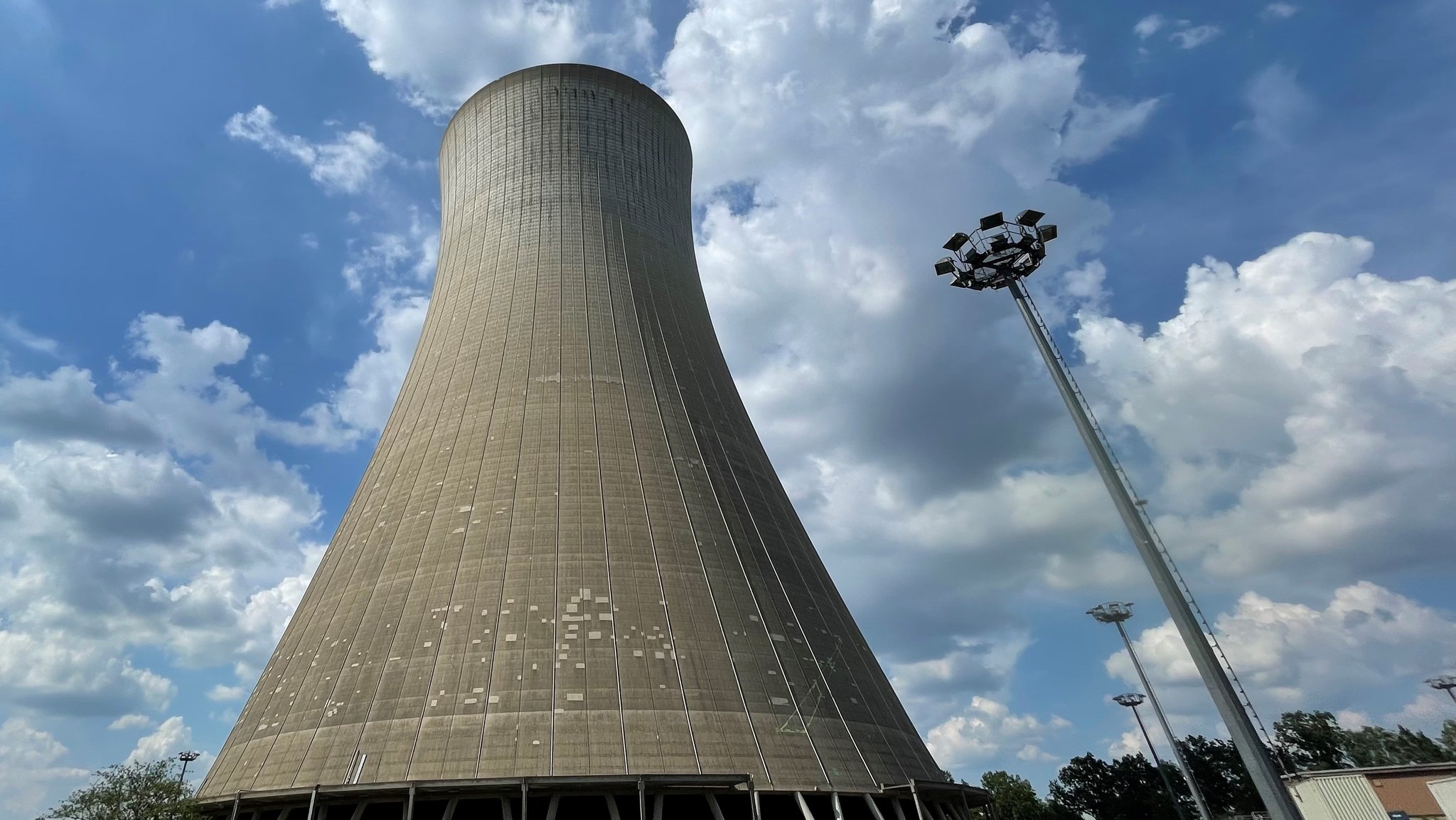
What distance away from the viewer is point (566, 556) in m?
12.6

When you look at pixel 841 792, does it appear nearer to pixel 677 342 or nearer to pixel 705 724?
pixel 705 724

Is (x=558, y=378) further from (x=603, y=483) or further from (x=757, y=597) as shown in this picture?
(x=757, y=597)

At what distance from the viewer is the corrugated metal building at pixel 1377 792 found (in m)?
14.2

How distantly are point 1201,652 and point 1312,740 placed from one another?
52608 mm

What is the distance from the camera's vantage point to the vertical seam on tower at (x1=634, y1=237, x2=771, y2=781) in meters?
11.3

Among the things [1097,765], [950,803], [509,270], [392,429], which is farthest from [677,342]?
[1097,765]

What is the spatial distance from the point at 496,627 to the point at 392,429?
20.0 feet

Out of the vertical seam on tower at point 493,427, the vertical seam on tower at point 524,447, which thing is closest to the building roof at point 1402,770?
the vertical seam on tower at point 524,447

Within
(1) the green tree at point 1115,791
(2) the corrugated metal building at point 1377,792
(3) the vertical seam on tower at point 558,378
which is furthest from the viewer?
(1) the green tree at point 1115,791

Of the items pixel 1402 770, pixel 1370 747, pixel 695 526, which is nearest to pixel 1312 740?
pixel 1370 747

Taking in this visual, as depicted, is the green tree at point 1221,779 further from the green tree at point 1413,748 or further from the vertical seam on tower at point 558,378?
the vertical seam on tower at point 558,378

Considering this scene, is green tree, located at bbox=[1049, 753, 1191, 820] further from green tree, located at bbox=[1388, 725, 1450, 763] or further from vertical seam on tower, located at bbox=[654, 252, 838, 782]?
vertical seam on tower, located at bbox=[654, 252, 838, 782]

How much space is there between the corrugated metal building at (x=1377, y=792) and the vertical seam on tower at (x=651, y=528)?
12.6 m

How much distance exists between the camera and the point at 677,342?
16969 mm
